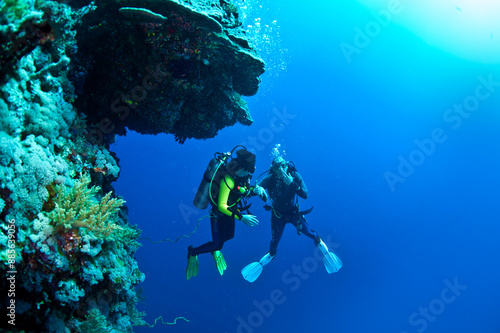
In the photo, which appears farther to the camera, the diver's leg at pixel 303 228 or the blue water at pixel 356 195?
the blue water at pixel 356 195

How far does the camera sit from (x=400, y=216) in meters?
53.3

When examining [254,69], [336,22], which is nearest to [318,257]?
[336,22]

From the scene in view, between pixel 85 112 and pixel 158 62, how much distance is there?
1684 mm

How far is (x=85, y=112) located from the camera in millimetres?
4824

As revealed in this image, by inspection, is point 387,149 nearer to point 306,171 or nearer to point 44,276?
point 306,171
